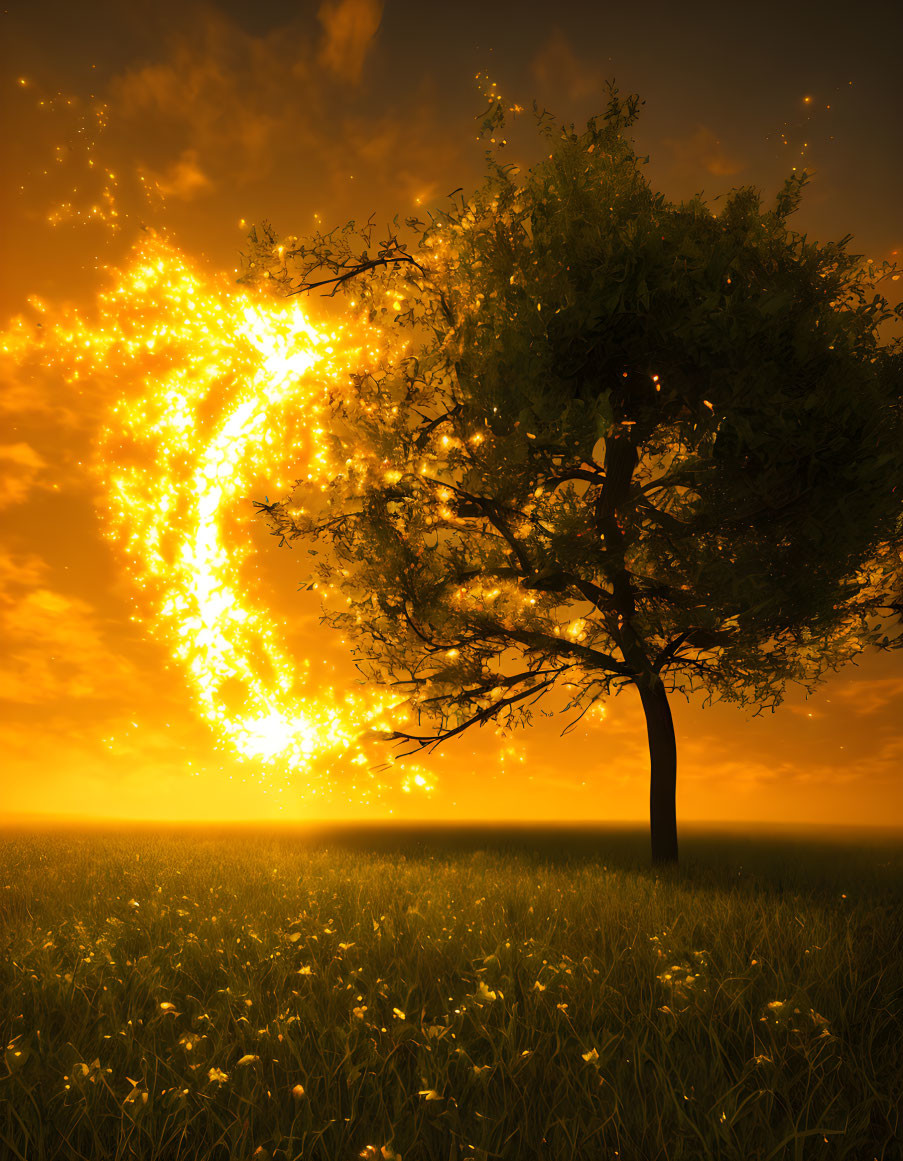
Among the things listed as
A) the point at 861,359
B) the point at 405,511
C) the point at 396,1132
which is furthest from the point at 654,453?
the point at 396,1132

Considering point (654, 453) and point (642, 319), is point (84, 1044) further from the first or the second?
point (654, 453)

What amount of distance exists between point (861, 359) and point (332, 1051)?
10.8m

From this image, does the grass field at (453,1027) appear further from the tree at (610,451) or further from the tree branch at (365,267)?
the tree branch at (365,267)

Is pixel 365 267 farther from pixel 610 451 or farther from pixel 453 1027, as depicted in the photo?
pixel 453 1027

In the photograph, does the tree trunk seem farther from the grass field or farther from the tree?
the grass field

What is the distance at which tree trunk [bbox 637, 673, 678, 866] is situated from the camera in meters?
12.1

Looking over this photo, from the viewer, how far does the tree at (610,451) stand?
905 cm

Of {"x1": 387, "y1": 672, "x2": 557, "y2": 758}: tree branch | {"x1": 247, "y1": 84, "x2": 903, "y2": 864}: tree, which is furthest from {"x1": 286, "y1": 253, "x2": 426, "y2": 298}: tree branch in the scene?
{"x1": 387, "y1": 672, "x2": 557, "y2": 758}: tree branch

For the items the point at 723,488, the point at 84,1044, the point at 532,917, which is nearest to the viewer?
the point at 84,1044

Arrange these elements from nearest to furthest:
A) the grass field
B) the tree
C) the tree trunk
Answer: the grass field
the tree
the tree trunk

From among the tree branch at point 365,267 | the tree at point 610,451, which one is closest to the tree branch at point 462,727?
the tree at point 610,451

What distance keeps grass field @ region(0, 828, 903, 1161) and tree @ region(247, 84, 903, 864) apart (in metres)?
4.23

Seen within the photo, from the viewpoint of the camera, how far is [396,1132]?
368cm

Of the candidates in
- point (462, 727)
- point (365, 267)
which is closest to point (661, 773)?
point (462, 727)
